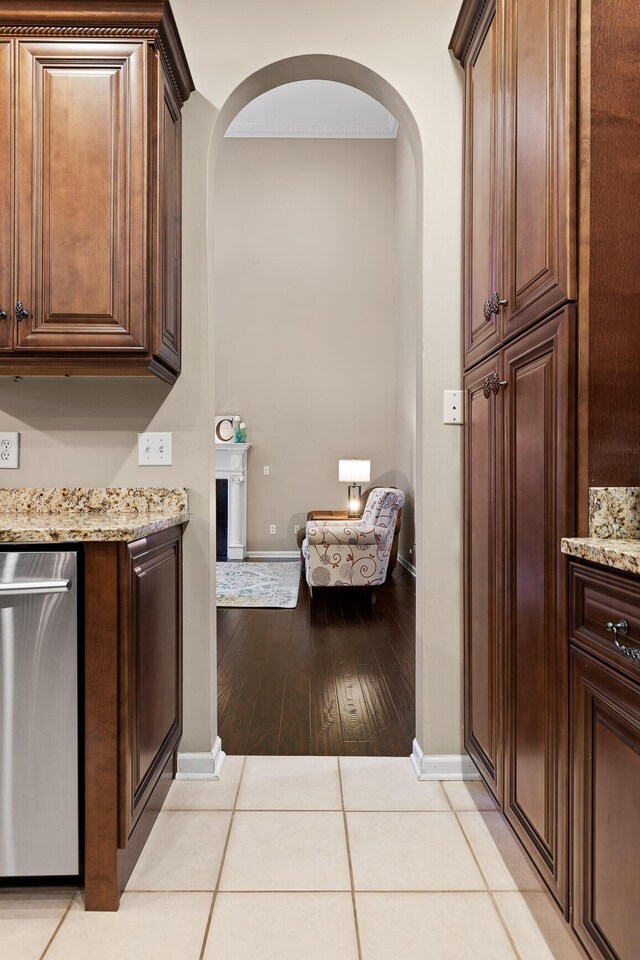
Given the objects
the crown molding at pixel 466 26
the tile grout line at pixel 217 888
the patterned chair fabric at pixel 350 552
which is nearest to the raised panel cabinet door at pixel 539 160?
the crown molding at pixel 466 26

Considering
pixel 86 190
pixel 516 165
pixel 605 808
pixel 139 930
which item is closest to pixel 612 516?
pixel 605 808

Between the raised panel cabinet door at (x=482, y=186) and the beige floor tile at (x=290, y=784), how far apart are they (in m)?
1.48

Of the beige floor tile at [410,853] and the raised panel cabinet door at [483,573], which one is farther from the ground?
the raised panel cabinet door at [483,573]

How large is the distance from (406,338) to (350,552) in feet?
9.91

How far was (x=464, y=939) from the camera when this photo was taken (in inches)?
52.8

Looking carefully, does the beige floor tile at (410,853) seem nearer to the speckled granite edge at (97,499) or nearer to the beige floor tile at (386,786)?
the beige floor tile at (386,786)

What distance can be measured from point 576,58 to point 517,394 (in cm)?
71

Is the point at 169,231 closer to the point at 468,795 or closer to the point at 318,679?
the point at 468,795

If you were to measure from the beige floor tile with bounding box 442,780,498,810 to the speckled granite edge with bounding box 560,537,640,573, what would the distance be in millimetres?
1065

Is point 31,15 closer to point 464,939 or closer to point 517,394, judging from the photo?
point 517,394

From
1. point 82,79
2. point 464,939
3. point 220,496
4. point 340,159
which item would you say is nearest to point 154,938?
point 464,939

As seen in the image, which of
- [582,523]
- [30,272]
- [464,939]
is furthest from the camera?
[30,272]

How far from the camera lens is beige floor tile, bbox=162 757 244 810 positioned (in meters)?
1.90

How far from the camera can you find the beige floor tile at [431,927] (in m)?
1.30
